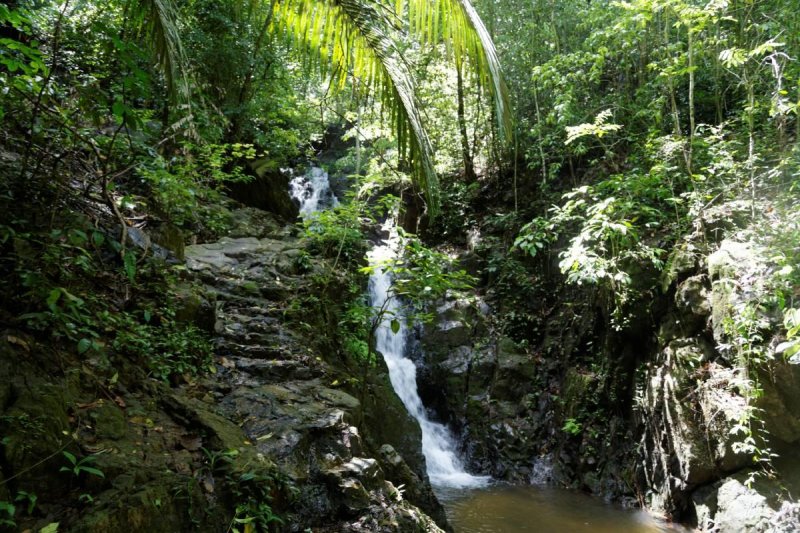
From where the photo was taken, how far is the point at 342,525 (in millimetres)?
3580

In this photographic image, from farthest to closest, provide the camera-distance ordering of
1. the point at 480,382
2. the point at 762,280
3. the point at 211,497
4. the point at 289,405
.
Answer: the point at 480,382 → the point at 762,280 → the point at 289,405 → the point at 211,497

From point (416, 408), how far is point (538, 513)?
11.6 feet

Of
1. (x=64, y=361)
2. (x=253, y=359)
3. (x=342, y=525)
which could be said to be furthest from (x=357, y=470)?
(x=64, y=361)

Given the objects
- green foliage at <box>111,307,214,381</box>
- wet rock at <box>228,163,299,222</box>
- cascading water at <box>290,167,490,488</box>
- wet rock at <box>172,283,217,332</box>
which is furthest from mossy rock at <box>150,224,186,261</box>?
wet rock at <box>228,163,299,222</box>

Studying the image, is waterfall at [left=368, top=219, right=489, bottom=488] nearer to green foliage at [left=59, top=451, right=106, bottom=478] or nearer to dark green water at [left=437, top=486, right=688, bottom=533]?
dark green water at [left=437, top=486, right=688, bottom=533]

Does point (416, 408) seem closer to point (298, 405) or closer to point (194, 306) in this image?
point (298, 405)

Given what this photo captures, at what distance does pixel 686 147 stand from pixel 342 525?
8123 mm

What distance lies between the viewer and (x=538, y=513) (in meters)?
7.02

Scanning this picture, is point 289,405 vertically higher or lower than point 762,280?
lower

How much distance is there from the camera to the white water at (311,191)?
48.2ft

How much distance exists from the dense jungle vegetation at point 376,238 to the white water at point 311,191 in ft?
6.72

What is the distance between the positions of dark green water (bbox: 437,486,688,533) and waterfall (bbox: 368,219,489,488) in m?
0.68

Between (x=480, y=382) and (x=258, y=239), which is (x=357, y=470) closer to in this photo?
(x=258, y=239)

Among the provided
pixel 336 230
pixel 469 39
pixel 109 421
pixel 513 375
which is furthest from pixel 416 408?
pixel 469 39
